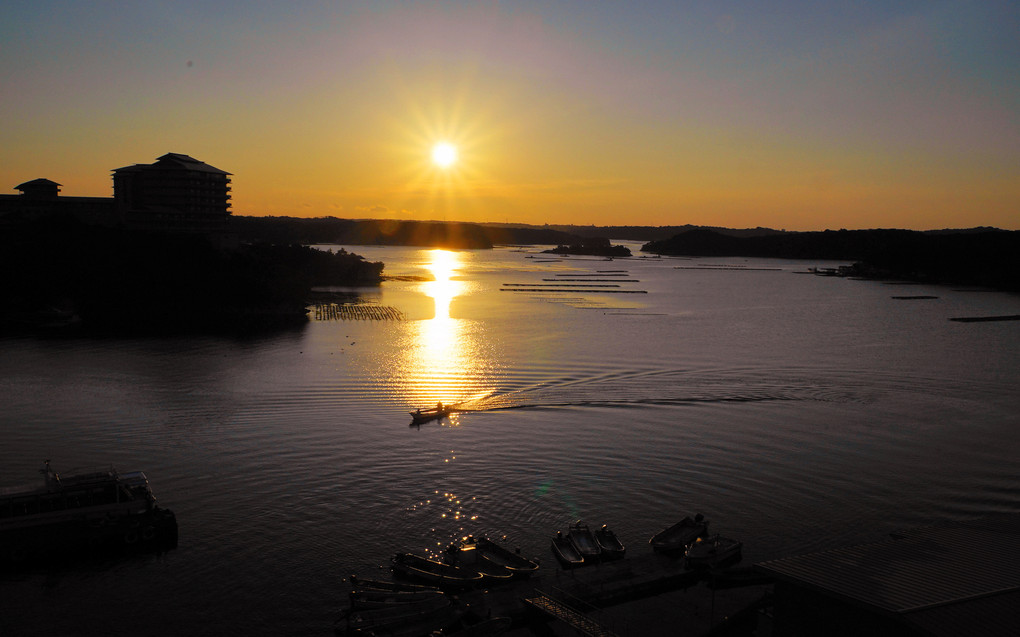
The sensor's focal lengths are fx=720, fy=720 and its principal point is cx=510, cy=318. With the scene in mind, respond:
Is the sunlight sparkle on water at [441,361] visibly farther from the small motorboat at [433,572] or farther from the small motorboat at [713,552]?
the small motorboat at [713,552]

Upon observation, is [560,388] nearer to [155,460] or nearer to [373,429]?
[373,429]

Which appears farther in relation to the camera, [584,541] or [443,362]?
[443,362]

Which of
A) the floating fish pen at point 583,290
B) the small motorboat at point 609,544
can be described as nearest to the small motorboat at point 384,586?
the small motorboat at point 609,544

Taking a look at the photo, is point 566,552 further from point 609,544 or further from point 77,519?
point 77,519

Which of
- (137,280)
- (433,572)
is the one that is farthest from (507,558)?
(137,280)

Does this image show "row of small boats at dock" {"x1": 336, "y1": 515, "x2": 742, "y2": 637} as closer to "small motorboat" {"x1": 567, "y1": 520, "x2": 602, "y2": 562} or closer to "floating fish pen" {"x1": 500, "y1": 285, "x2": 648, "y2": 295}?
"small motorboat" {"x1": 567, "y1": 520, "x2": 602, "y2": 562}

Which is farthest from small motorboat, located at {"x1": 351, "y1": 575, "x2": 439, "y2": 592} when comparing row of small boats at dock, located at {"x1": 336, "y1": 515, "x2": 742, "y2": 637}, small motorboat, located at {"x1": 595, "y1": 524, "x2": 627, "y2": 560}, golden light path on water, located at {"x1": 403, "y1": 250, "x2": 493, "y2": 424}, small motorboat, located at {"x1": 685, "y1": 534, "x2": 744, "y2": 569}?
golden light path on water, located at {"x1": 403, "y1": 250, "x2": 493, "y2": 424}

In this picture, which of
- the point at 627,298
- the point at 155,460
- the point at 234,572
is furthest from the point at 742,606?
the point at 627,298
